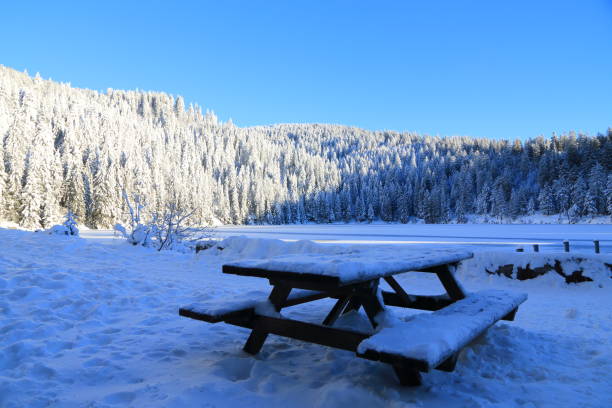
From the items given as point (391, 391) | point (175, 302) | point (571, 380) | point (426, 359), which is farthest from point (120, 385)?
point (571, 380)

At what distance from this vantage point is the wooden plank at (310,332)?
7.39ft

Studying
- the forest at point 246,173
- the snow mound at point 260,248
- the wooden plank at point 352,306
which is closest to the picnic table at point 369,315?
the wooden plank at point 352,306

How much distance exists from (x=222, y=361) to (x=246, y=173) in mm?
90471

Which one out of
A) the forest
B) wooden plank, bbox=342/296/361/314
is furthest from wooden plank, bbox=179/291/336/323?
the forest

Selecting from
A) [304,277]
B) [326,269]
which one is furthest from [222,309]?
[326,269]

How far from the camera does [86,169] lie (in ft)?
178

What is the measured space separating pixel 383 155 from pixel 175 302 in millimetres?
122481

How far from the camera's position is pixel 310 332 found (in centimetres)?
241

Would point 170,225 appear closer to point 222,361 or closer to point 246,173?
point 222,361

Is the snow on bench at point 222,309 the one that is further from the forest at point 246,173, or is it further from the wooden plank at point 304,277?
the forest at point 246,173

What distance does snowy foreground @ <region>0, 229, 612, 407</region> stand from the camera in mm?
2037

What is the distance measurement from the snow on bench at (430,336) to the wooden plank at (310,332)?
22cm

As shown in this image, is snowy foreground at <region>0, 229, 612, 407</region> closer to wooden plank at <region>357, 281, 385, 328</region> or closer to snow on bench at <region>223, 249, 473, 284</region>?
wooden plank at <region>357, 281, 385, 328</region>

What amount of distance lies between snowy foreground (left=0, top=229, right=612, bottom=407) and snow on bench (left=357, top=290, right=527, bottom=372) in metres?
0.39
